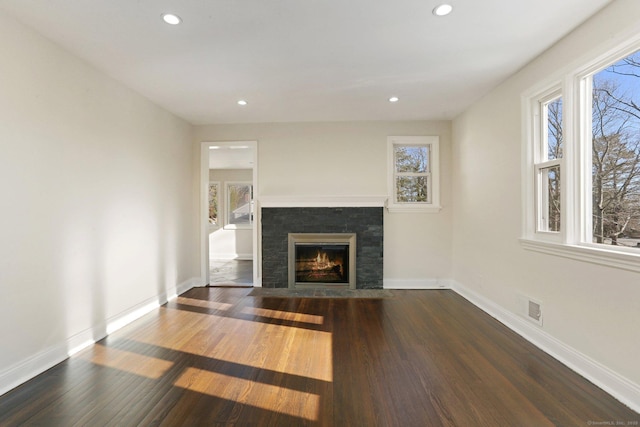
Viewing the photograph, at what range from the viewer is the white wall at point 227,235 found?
7.72 meters

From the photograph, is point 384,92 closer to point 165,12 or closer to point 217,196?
point 165,12

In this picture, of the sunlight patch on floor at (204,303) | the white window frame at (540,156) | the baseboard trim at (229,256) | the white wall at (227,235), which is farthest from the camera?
the white wall at (227,235)

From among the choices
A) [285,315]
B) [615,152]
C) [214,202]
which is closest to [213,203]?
[214,202]

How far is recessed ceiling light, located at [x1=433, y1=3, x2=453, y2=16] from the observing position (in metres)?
1.98

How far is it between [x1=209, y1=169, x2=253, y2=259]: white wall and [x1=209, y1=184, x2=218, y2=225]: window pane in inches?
4.5

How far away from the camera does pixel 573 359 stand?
2.25 meters

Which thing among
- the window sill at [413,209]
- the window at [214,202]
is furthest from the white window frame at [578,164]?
the window at [214,202]

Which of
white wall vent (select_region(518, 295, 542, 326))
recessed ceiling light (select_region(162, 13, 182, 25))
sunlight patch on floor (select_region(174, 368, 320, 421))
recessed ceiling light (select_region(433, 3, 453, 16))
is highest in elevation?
recessed ceiling light (select_region(162, 13, 182, 25))

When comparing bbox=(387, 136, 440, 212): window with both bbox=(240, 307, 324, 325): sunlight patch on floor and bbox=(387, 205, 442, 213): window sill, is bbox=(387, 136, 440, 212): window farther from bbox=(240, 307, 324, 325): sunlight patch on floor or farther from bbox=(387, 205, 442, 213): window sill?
bbox=(240, 307, 324, 325): sunlight patch on floor

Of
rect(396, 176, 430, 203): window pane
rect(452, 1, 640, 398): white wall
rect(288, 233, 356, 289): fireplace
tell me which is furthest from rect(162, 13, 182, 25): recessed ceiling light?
rect(396, 176, 430, 203): window pane

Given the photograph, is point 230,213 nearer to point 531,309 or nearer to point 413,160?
point 413,160

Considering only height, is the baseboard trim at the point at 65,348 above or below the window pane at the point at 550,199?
below

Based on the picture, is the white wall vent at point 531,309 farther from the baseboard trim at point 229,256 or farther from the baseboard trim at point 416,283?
the baseboard trim at point 229,256

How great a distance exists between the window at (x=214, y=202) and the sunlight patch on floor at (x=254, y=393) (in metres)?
6.08
